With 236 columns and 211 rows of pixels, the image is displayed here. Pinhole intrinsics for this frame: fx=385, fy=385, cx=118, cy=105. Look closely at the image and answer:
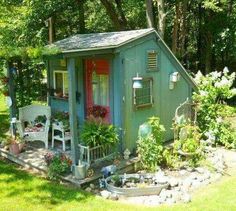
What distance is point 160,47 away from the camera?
10.0 meters

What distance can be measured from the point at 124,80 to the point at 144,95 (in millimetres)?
849

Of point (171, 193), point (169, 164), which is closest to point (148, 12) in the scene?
point (169, 164)

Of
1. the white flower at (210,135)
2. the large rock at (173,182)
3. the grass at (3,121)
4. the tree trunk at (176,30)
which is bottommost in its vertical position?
the large rock at (173,182)

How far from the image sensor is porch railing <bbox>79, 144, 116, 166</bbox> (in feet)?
27.2

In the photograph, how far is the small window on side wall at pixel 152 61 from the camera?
31.8 ft

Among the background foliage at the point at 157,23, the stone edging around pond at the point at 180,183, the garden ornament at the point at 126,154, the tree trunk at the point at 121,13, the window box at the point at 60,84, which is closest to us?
the stone edging around pond at the point at 180,183

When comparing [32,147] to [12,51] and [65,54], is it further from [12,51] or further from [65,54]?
[65,54]

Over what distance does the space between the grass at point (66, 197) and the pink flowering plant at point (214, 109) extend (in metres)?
2.36

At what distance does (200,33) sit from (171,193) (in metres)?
13.9

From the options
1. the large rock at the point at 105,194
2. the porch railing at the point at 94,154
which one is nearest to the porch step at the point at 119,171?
the porch railing at the point at 94,154

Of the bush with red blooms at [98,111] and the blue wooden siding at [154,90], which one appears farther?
the bush with red blooms at [98,111]

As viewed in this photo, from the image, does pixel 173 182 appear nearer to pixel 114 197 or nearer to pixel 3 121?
pixel 114 197

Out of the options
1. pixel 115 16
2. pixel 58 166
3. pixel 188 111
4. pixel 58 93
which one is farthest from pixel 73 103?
pixel 115 16

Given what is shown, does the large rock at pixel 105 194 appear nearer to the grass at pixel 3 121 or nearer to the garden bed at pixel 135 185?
the garden bed at pixel 135 185
